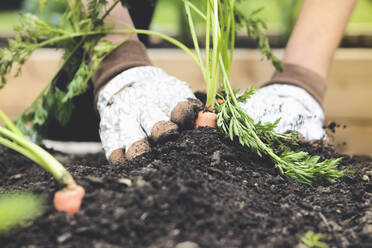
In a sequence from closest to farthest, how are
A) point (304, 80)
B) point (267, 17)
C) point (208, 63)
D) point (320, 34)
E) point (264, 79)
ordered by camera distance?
point (208, 63) < point (304, 80) < point (320, 34) < point (264, 79) < point (267, 17)

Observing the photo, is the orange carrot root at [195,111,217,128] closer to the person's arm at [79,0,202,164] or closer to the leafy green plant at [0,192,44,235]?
the person's arm at [79,0,202,164]

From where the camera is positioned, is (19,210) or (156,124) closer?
(19,210)

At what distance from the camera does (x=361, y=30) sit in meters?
2.74

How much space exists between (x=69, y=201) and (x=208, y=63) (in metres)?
0.65

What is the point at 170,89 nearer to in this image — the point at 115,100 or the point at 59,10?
the point at 115,100

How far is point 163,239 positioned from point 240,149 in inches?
19.3

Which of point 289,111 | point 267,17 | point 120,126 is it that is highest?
point 267,17

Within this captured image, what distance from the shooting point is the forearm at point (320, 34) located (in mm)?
1695

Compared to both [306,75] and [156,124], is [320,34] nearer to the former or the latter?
[306,75]

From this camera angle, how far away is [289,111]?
137cm

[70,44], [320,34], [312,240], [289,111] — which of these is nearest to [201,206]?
[312,240]

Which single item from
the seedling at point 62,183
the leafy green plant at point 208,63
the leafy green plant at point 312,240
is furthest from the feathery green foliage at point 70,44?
the leafy green plant at point 312,240

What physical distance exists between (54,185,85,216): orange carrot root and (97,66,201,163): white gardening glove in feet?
1.15

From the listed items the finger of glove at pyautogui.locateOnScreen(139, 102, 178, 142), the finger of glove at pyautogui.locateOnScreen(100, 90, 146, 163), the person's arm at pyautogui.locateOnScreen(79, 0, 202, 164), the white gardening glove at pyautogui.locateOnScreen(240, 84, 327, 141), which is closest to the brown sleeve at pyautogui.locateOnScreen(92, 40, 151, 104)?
the person's arm at pyautogui.locateOnScreen(79, 0, 202, 164)
